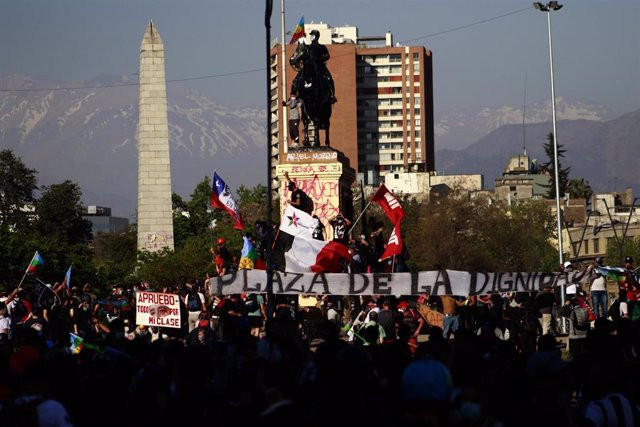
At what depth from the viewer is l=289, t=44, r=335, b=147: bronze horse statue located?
39219 mm

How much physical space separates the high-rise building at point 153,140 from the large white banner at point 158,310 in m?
34.8

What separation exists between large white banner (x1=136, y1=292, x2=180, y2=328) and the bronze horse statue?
46.7 feet

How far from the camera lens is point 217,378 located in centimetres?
1284

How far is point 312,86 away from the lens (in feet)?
131

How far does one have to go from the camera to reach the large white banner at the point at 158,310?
83.9 ft

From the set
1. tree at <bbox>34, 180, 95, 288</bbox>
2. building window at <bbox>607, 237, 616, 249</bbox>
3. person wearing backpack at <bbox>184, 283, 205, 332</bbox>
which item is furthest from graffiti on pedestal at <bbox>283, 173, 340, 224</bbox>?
tree at <bbox>34, 180, 95, 288</bbox>

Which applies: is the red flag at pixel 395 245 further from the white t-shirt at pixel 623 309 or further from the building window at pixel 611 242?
the building window at pixel 611 242

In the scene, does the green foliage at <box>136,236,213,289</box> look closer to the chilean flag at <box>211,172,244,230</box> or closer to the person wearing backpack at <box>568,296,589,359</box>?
the chilean flag at <box>211,172,244,230</box>

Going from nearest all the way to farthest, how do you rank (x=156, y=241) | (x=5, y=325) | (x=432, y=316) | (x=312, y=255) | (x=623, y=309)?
1. (x=5, y=325)
2. (x=312, y=255)
3. (x=623, y=309)
4. (x=432, y=316)
5. (x=156, y=241)

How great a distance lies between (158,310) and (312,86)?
15191 millimetres

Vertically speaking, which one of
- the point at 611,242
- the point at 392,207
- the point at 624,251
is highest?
the point at 611,242

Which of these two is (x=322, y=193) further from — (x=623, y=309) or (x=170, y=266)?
(x=170, y=266)

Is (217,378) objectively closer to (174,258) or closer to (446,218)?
(174,258)

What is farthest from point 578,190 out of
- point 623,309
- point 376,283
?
point 376,283
